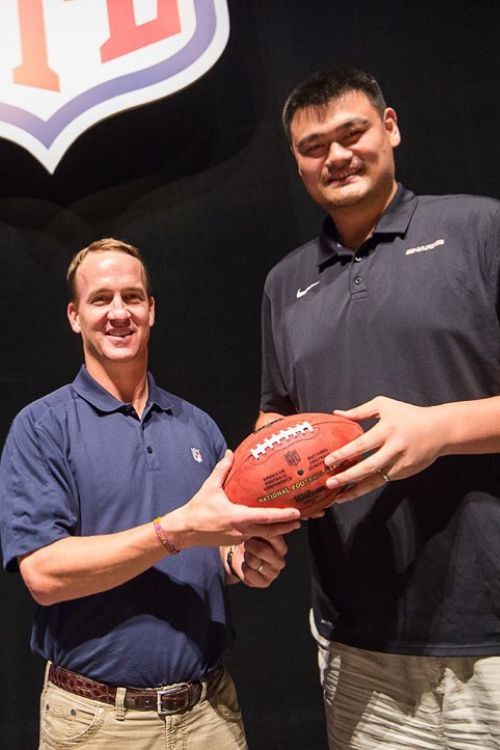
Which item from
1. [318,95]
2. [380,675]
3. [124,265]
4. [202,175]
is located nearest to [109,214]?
[202,175]

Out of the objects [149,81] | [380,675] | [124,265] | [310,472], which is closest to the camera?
[310,472]

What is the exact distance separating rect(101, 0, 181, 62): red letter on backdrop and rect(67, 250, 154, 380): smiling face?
0.91m

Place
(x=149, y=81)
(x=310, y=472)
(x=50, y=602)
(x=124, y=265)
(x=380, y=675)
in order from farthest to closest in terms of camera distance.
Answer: (x=149, y=81) → (x=124, y=265) → (x=50, y=602) → (x=380, y=675) → (x=310, y=472)

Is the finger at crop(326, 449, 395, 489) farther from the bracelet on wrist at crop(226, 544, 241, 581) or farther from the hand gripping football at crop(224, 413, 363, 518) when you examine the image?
the bracelet on wrist at crop(226, 544, 241, 581)

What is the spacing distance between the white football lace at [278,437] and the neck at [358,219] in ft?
1.47

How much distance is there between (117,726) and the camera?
1417mm

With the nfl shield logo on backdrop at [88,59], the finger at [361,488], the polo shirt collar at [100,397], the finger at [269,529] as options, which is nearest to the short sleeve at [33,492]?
the polo shirt collar at [100,397]

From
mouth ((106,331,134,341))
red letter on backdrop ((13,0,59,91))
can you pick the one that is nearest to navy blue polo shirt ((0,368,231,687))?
mouth ((106,331,134,341))

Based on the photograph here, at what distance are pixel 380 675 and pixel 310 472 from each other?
432 millimetres

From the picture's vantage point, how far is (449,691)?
4.11ft

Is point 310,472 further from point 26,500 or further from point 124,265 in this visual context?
point 124,265

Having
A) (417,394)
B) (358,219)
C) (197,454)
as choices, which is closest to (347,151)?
(358,219)

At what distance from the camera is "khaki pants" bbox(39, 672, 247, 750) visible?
1.42m

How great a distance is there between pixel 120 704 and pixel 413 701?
562 mm
